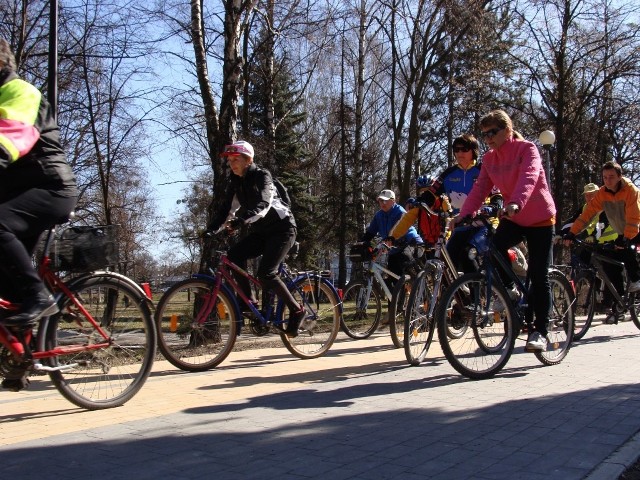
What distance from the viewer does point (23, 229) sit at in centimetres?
382

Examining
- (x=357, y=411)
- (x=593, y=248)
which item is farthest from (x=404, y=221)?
(x=357, y=411)

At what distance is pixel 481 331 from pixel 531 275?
2.43ft

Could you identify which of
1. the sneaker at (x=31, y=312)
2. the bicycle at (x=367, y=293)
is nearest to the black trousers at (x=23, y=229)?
the sneaker at (x=31, y=312)

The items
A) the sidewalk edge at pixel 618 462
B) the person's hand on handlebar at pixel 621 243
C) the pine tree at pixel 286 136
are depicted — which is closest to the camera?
the sidewalk edge at pixel 618 462

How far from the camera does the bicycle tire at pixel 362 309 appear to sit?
28.8ft

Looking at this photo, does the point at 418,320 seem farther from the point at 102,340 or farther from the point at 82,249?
the point at 82,249

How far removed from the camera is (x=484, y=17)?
17.5 m

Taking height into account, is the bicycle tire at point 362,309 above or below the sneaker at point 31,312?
below

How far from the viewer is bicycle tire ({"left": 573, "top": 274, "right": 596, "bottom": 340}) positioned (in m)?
8.17

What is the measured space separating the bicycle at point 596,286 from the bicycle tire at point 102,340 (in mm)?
5690

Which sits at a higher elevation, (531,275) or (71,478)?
(531,275)

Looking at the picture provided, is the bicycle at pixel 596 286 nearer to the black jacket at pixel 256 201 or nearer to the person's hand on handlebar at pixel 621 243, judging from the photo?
the person's hand on handlebar at pixel 621 243

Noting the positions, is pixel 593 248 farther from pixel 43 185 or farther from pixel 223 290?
pixel 43 185

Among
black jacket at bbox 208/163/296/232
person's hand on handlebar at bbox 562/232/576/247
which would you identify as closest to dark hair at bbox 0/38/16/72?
black jacket at bbox 208/163/296/232
